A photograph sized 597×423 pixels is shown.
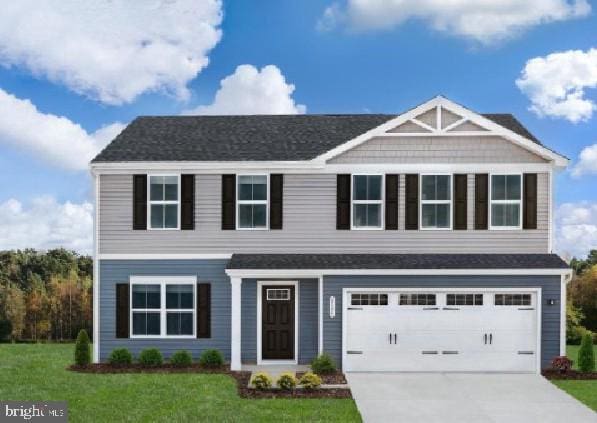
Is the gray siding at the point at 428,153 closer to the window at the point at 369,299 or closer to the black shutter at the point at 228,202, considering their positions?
the black shutter at the point at 228,202

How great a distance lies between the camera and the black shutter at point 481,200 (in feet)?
55.6

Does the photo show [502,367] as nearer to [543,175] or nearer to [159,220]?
[543,175]

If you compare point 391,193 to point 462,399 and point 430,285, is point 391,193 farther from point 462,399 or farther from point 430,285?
point 462,399

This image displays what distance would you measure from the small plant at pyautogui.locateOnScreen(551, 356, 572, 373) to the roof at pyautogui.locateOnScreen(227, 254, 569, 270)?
233cm

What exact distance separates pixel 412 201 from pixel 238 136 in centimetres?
572

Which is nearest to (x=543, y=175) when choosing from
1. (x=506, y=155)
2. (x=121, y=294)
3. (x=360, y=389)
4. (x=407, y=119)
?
(x=506, y=155)

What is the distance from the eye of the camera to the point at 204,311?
16766 millimetres

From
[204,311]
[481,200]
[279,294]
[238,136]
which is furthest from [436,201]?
[204,311]

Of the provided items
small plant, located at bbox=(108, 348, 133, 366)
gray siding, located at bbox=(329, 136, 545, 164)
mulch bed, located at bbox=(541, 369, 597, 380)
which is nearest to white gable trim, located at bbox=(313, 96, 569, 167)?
gray siding, located at bbox=(329, 136, 545, 164)

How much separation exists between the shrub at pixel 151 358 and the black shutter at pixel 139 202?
3.37m

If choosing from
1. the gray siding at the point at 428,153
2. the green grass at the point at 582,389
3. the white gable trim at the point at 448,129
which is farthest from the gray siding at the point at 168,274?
the green grass at the point at 582,389

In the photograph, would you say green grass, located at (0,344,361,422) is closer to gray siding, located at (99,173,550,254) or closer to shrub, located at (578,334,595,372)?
gray siding, located at (99,173,550,254)

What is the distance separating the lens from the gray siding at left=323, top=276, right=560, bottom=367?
619 inches

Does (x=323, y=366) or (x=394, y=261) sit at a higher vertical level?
(x=394, y=261)
